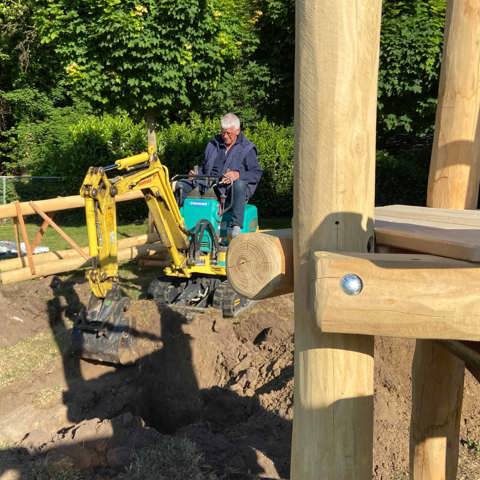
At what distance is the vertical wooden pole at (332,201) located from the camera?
1420 millimetres

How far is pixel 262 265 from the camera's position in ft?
5.42

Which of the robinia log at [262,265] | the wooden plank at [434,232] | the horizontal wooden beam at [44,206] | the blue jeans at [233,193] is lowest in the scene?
the horizontal wooden beam at [44,206]

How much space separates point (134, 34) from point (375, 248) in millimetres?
7150

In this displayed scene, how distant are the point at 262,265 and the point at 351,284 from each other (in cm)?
36

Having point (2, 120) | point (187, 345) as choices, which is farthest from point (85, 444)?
point (2, 120)

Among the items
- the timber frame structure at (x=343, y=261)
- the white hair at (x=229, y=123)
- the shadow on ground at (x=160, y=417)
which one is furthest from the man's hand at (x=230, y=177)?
the timber frame structure at (x=343, y=261)

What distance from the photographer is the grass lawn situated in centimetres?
1100

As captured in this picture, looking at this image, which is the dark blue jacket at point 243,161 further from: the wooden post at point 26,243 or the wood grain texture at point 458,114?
the wood grain texture at point 458,114

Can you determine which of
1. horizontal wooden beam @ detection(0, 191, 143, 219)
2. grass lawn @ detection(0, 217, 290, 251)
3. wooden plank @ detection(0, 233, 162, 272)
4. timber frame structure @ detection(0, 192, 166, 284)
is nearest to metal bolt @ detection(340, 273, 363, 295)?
timber frame structure @ detection(0, 192, 166, 284)

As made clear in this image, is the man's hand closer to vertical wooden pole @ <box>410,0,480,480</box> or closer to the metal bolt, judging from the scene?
vertical wooden pole @ <box>410,0,480,480</box>

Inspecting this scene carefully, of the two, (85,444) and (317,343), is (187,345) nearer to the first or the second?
(85,444)

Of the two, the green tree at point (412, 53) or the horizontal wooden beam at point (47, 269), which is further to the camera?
the green tree at point (412, 53)

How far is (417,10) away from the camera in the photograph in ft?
33.9

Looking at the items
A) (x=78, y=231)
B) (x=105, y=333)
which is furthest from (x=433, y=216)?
(x=78, y=231)
